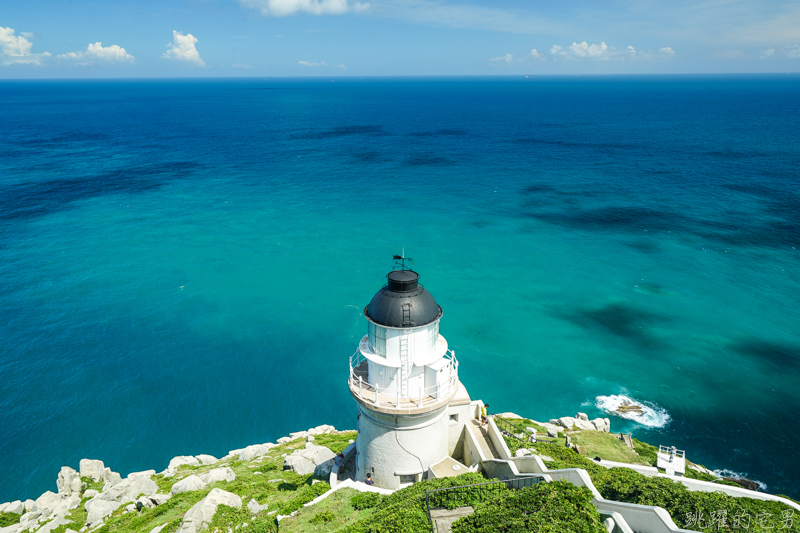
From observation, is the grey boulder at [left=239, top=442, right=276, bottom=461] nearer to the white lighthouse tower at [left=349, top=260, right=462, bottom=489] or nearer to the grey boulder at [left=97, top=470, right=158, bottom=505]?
the grey boulder at [left=97, top=470, right=158, bottom=505]

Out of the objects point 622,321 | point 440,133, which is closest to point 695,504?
point 622,321

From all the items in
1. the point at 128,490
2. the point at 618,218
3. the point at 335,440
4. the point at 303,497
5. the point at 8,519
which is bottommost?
the point at 8,519

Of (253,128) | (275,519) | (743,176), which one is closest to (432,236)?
(275,519)

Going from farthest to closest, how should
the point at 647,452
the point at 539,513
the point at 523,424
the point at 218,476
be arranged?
1. the point at 523,424
2. the point at 647,452
3. the point at 218,476
4. the point at 539,513

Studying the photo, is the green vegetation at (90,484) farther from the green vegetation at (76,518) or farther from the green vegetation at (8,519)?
the green vegetation at (8,519)

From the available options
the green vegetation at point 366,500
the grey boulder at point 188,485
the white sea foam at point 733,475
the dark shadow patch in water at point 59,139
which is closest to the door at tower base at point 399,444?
the green vegetation at point 366,500

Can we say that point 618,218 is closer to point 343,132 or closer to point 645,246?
point 645,246
